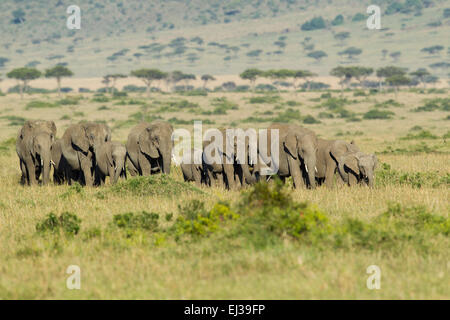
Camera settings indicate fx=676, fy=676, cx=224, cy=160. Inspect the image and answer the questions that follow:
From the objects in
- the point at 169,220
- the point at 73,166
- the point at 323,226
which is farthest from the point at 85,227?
the point at 73,166

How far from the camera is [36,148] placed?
723 inches

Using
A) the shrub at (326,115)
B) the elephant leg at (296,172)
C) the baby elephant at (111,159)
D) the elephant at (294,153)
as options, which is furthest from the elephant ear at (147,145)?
the shrub at (326,115)

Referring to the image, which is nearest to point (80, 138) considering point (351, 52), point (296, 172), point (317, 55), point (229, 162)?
point (229, 162)

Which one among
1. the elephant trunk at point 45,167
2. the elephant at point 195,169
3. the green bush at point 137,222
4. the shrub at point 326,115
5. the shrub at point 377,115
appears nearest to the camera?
the green bush at point 137,222

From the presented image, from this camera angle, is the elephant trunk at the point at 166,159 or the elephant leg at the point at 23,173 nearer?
the elephant trunk at the point at 166,159

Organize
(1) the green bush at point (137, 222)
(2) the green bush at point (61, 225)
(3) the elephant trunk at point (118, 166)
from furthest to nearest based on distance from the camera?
(3) the elephant trunk at point (118, 166), (1) the green bush at point (137, 222), (2) the green bush at point (61, 225)

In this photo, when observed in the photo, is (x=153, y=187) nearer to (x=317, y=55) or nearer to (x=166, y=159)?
(x=166, y=159)

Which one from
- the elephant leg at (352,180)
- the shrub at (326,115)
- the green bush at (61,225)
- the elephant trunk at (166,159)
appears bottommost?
the shrub at (326,115)

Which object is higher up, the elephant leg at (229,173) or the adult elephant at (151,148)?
the adult elephant at (151,148)

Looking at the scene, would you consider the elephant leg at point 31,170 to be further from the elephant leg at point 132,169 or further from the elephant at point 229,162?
the elephant at point 229,162

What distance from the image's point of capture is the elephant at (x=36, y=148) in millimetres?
18219

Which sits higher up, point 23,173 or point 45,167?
point 45,167

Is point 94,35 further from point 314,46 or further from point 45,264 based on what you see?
point 45,264

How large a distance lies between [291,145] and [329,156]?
101 cm
